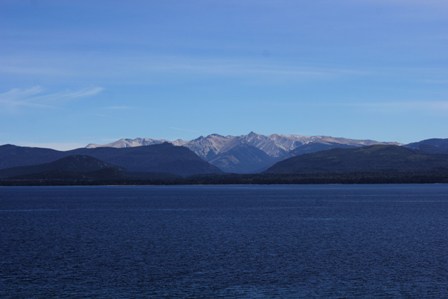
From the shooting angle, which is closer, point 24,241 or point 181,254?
point 181,254

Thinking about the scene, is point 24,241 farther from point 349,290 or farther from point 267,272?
point 349,290

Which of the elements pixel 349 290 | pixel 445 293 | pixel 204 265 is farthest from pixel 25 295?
pixel 445 293

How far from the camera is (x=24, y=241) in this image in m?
86.8

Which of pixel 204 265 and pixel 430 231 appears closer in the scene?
pixel 204 265

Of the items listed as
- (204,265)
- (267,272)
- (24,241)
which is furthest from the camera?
(24,241)

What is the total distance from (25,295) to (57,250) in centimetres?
2661

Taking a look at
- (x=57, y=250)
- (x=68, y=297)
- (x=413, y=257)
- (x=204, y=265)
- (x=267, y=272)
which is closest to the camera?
(x=68, y=297)

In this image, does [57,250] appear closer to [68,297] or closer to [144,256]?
[144,256]

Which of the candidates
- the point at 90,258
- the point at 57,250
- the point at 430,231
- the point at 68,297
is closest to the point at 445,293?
the point at 68,297

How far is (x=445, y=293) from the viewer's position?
164ft

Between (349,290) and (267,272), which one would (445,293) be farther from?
(267,272)

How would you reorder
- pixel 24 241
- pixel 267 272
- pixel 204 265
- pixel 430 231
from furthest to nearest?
pixel 430 231
pixel 24 241
pixel 204 265
pixel 267 272

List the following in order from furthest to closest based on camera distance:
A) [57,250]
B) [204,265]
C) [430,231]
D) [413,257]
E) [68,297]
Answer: [430,231], [57,250], [413,257], [204,265], [68,297]

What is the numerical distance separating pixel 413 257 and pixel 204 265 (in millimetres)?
20536
